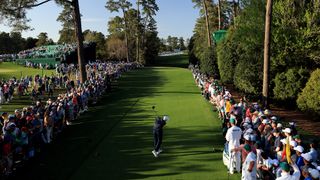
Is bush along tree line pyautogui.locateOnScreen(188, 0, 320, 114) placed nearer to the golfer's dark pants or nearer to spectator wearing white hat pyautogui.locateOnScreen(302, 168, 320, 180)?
the golfer's dark pants

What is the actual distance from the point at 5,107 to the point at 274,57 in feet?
58.1

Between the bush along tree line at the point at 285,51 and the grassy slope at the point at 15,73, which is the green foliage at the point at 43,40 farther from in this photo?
the bush along tree line at the point at 285,51

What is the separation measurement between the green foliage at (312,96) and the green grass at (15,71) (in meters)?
31.1

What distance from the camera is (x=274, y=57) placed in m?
22.0

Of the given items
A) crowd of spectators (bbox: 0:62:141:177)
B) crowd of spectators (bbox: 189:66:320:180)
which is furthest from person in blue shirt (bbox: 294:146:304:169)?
crowd of spectators (bbox: 0:62:141:177)

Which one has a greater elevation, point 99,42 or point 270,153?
point 99,42

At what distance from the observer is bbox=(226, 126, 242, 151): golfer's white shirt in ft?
34.2

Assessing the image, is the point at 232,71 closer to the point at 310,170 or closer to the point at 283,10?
the point at 283,10

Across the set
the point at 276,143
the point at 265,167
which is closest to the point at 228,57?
the point at 276,143

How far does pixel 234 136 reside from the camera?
10.5 meters

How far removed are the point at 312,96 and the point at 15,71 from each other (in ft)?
124

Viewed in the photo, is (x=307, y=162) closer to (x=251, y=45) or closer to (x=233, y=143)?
(x=233, y=143)

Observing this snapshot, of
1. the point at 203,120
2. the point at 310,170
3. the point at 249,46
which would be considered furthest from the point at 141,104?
the point at 310,170

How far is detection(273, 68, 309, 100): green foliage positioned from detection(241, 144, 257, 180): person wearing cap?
41.5ft
